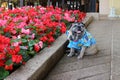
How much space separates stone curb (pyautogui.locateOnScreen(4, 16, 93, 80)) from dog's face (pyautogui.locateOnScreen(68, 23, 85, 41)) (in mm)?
289

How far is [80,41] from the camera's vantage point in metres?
5.02

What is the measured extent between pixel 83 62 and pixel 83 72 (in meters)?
0.55

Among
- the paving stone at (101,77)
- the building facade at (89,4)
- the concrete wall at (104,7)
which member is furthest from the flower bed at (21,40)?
the concrete wall at (104,7)

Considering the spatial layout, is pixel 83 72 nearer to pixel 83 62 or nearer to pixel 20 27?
pixel 83 62

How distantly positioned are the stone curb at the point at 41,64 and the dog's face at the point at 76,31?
0.95 feet

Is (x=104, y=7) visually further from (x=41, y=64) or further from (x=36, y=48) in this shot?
(x=41, y=64)

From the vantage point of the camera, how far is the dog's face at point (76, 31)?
16.0 ft

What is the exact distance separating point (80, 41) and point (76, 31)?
8.8 inches

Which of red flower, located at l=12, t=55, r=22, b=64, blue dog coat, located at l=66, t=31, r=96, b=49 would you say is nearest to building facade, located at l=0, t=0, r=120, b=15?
blue dog coat, located at l=66, t=31, r=96, b=49

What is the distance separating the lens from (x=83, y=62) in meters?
4.87

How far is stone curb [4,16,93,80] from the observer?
3432mm

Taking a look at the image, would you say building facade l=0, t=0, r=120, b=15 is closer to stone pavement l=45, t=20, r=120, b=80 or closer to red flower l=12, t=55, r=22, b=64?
stone pavement l=45, t=20, r=120, b=80

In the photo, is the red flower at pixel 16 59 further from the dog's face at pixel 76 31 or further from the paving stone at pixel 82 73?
the dog's face at pixel 76 31

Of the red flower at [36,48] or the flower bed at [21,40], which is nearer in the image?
the flower bed at [21,40]
